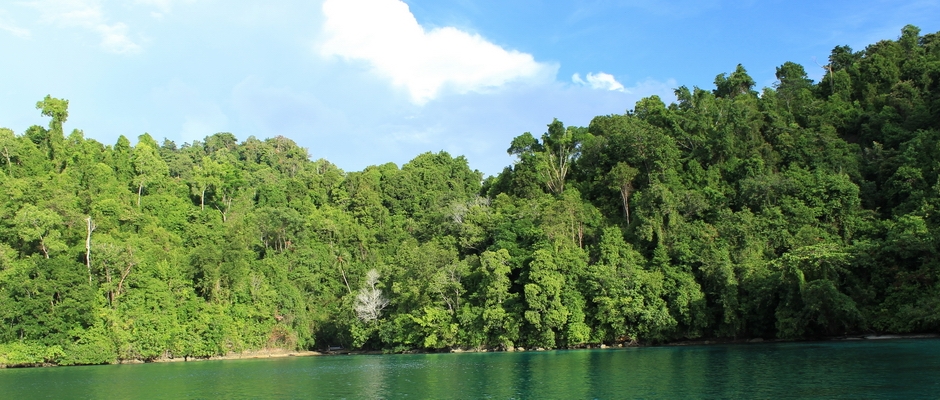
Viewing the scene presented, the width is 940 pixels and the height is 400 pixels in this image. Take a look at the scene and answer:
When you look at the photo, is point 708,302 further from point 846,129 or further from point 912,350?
point 846,129

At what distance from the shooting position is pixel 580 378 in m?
27.1

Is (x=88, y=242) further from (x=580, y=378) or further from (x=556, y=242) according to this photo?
(x=580, y=378)

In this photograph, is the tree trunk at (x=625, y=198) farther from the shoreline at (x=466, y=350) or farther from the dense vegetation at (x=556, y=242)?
the shoreline at (x=466, y=350)

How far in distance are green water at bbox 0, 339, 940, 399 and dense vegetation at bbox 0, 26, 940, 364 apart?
8.35 m

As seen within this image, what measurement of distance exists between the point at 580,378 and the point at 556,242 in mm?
26097

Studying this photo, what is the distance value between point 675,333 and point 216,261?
39.1 m

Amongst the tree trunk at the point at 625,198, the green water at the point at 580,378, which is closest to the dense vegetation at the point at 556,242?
the tree trunk at the point at 625,198

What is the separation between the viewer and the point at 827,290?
42.0 metres

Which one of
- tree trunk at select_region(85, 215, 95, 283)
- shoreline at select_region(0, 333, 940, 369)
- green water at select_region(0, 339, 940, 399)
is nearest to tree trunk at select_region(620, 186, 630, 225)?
shoreline at select_region(0, 333, 940, 369)

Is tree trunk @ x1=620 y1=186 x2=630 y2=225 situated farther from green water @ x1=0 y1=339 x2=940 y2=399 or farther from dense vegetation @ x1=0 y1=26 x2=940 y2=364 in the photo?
green water @ x1=0 y1=339 x2=940 y2=399

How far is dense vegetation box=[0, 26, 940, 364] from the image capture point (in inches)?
1834

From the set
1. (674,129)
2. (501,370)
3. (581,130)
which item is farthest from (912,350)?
(581,130)

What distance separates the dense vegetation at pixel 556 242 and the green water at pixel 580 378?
835 centimetres

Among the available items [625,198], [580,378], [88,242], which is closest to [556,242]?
[625,198]
